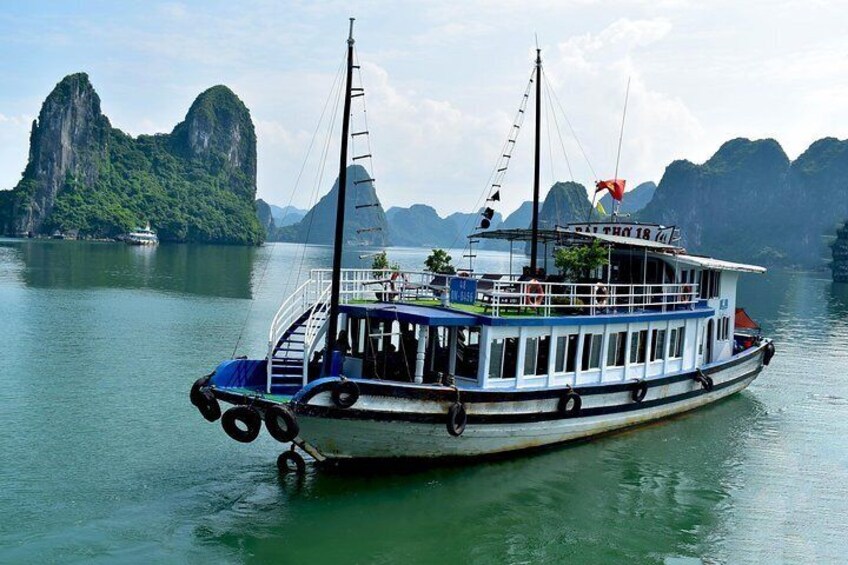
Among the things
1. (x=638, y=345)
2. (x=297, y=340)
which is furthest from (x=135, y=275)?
(x=638, y=345)

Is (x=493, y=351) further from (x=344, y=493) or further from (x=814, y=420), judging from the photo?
(x=814, y=420)

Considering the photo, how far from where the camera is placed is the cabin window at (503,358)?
631 inches

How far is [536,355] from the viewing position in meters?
16.8

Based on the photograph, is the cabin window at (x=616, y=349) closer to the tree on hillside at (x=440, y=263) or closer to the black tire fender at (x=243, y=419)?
the tree on hillside at (x=440, y=263)

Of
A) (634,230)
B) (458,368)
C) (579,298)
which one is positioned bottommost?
(458,368)

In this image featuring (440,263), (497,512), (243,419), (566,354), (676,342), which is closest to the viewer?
(243,419)

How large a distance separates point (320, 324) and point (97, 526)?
5.89 m

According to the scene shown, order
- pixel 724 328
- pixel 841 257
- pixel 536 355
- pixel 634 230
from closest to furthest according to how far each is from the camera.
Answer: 1. pixel 536 355
2. pixel 634 230
3. pixel 724 328
4. pixel 841 257

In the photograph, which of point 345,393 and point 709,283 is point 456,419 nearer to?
point 345,393

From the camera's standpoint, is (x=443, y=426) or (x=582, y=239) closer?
(x=443, y=426)

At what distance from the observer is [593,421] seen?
18062 millimetres

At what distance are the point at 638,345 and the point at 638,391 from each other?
1193mm

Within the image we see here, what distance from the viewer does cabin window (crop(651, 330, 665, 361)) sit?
20031 mm

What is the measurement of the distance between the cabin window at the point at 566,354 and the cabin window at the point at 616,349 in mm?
1244
